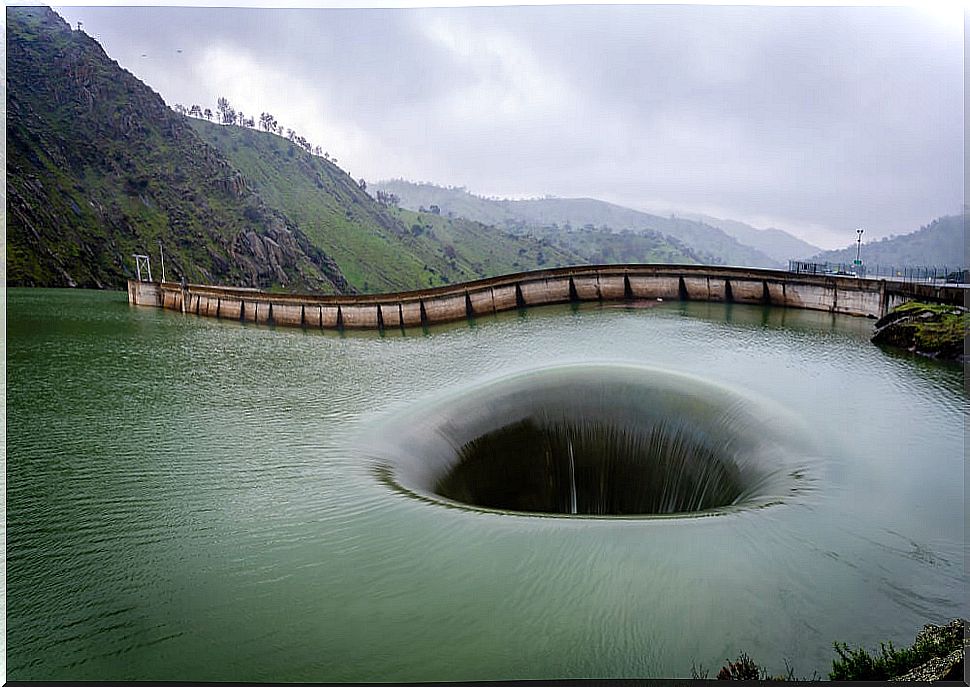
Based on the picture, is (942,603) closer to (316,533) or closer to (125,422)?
(316,533)

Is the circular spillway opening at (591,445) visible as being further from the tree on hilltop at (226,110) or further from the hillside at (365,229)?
the tree on hilltop at (226,110)

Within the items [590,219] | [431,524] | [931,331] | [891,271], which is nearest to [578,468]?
[431,524]

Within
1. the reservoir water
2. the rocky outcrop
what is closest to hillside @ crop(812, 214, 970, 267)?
the rocky outcrop

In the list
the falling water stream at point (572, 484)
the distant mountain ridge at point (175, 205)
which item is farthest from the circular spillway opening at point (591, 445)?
the distant mountain ridge at point (175, 205)

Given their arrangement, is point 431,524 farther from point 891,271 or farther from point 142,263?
point 891,271

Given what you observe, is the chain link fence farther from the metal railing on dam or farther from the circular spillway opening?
the circular spillway opening
